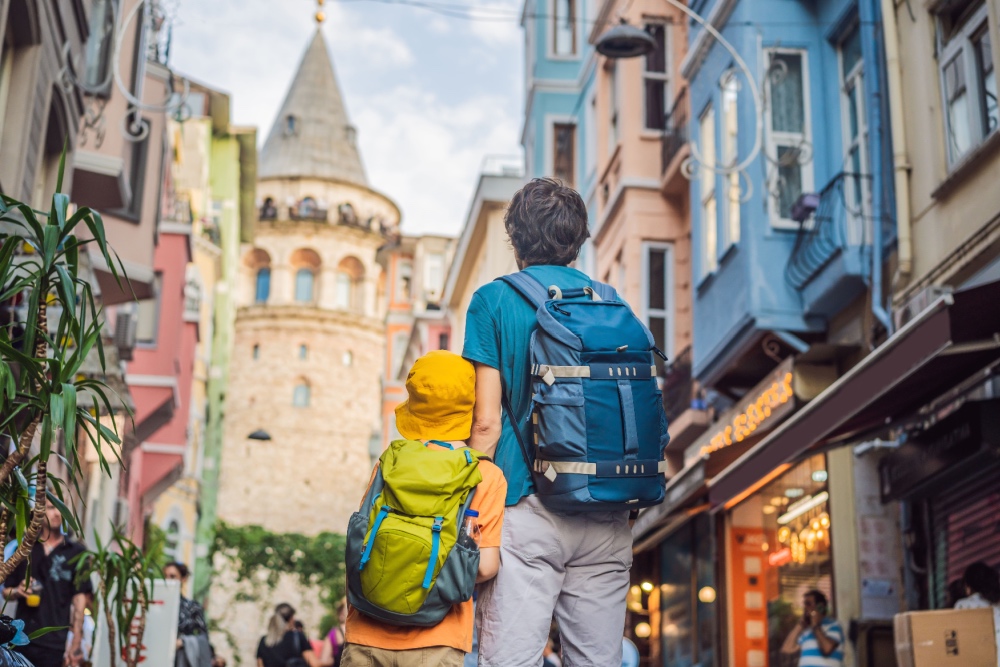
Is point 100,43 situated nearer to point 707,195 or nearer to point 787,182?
point 707,195

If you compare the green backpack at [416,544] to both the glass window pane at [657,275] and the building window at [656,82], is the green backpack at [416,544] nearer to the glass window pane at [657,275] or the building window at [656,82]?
the glass window pane at [657,275]

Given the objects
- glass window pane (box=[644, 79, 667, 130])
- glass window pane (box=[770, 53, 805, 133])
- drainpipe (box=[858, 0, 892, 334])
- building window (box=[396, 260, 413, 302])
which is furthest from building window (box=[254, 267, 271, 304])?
drainpipe (box=[858, 0, 892, 334])

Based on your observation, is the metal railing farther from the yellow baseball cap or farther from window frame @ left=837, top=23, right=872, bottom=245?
the yellow baseball cap

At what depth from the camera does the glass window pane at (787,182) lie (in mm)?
15469

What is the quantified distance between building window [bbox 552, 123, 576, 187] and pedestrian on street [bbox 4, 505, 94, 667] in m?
21.4

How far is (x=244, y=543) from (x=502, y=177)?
15860mm

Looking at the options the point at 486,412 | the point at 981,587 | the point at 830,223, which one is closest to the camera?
the point at 486,412

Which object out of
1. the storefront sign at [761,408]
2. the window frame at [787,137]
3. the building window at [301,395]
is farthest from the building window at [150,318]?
the building window at [301,395]

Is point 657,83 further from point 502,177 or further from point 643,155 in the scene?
point 502,177

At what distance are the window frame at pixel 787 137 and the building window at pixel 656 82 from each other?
265 inches

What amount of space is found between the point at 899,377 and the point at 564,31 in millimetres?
25654

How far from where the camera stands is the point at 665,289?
22.2 meters

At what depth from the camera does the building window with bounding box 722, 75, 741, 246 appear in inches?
646

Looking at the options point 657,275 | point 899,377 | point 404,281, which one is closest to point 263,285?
point 404,281
